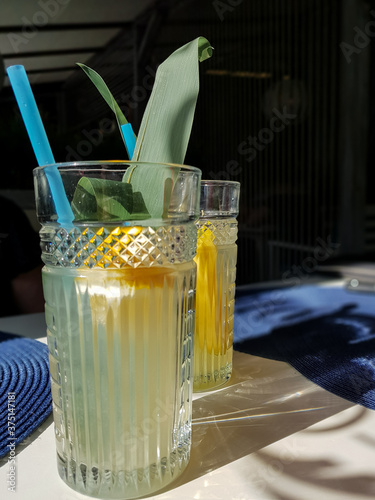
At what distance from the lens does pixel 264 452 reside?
344mm

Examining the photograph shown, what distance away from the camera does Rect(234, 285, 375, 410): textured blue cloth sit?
0.49 m

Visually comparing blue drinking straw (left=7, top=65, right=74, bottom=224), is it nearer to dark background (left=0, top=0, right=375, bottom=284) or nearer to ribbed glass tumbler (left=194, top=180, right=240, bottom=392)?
ribbed glass tumbler (left=194, top=180, right=240, bottom=392)

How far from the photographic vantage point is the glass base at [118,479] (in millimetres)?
292

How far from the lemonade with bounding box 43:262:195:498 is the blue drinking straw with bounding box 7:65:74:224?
0.04 meters

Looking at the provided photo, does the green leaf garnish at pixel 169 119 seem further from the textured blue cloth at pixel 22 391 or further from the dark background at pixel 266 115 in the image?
the dark background at pixel 266 115

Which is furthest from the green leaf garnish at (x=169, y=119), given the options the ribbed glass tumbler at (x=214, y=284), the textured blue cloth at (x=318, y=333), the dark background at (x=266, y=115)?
the dark background at (x=266, y=115)

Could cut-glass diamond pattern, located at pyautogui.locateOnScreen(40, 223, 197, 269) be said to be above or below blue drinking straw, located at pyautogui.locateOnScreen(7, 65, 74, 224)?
below

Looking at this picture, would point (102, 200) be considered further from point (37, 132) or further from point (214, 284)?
point (214, 284)

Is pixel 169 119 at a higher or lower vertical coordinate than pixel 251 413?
higher

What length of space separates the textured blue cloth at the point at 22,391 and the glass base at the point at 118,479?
0.23 ft

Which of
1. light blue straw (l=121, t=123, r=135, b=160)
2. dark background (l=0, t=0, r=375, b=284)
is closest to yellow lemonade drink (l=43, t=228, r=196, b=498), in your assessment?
light blue straw (l=121, t=123, r=135, b=160)

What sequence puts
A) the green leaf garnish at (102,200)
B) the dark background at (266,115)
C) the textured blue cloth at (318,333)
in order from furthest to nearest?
1. the dark background at (266,115)
2. the textured blue cloth at (318,333)
3. the green leaf garnish at (102,200)

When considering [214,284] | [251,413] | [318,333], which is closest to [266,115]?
[318,333]

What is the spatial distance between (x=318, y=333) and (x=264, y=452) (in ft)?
1.19
